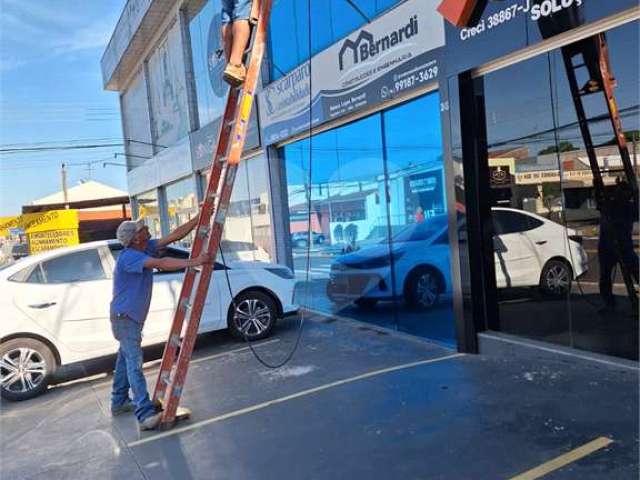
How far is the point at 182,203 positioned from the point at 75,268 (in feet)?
35.8

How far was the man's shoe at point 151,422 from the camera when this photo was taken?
4676 millimetres

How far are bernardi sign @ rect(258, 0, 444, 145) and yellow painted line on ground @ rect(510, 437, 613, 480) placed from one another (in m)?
4.11

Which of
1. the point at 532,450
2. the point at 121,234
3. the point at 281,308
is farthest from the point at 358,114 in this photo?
Answer: the point at 532,450

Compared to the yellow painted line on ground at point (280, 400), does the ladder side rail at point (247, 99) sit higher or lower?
higher

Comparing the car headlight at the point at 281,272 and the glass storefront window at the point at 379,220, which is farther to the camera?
the car headlight at the point at 281,272

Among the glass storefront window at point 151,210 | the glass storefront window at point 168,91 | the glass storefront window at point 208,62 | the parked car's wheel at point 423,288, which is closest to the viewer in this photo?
the parked car's wheel at point 423,288

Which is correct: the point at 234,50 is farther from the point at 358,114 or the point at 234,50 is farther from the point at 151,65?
the point at 151,65

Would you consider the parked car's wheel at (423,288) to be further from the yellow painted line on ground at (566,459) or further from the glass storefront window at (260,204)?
the glass storefront window at (260,204)

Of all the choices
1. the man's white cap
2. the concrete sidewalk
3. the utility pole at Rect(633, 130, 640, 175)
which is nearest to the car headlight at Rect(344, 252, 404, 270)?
the concrete sidewalk

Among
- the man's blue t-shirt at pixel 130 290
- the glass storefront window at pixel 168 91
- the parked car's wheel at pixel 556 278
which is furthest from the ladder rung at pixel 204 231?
the glass storefront window at pixel 168 91

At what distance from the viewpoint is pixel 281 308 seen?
8156 millimetres

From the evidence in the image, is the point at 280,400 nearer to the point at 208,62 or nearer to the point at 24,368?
the point at 24,368

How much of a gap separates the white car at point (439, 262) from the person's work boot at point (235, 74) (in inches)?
120

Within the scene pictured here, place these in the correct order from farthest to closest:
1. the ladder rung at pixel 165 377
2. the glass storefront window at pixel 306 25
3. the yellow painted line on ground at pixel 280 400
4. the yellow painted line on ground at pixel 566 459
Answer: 1. the glass storefront window at pixel 306 25
2. the ladder rung at pixel 165 377
3. the yellow painted line on ground at pixel 280 400
4. the yellow painted line on ground at pixel 566 459
